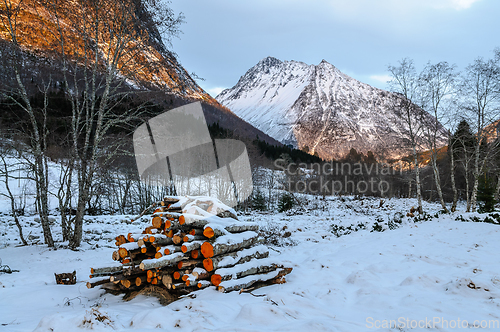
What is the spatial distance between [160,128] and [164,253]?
6448 millimetres

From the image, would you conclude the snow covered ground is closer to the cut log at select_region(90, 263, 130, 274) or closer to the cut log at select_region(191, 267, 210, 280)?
the cut log at select_region(191, 267, 210, 280)

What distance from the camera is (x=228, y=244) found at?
182 inches

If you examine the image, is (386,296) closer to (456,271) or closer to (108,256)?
(456,271)

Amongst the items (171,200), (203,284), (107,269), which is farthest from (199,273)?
(171,200)

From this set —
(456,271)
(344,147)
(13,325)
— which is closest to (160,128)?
(13,325)

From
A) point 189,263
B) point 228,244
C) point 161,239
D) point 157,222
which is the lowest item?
point 189,263

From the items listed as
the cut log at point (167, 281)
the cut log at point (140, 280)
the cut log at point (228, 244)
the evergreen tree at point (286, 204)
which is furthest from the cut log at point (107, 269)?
the evergreen tree at point (286, 204)

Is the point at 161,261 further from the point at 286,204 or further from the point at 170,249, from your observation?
the point at 286,204

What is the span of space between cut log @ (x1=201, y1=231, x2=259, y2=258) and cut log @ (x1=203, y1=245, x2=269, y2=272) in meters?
0.09

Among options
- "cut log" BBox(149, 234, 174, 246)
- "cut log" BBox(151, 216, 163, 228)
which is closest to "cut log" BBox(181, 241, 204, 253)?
"cut log" BBox(149, 234, 174, 246)

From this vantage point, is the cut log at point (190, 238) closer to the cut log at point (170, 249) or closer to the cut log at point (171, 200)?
the cut log at point (170, 249)

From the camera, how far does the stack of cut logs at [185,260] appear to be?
4207mm

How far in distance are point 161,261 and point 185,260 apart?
0.47 m

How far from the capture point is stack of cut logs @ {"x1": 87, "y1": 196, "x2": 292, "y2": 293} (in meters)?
4.21
